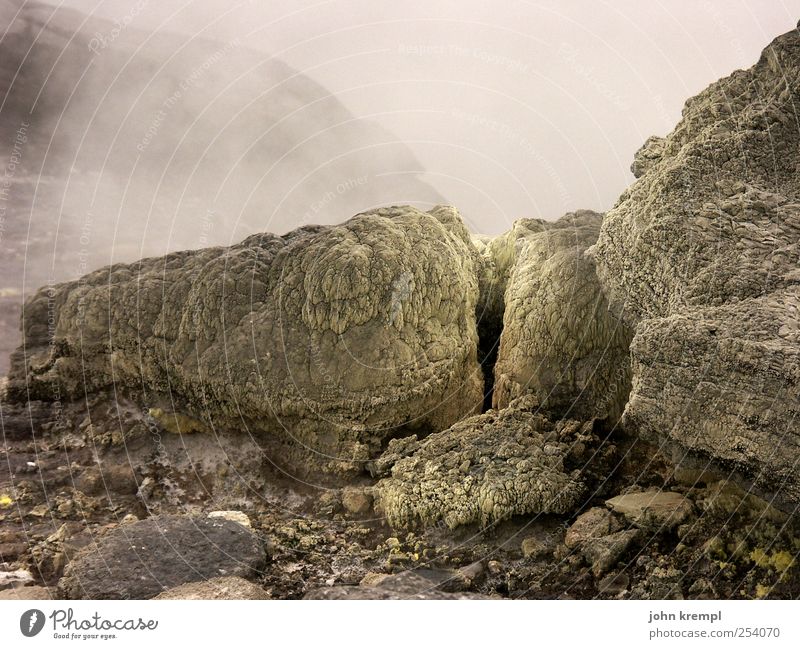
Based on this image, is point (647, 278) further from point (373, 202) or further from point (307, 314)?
point (373, 202)

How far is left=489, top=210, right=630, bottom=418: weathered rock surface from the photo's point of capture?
6.87m

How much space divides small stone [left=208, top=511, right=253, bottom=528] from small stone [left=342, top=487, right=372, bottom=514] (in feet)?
2.88

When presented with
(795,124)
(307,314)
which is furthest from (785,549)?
(307,314)

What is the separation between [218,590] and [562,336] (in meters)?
4.04

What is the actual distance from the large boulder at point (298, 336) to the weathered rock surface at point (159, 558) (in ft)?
5.26

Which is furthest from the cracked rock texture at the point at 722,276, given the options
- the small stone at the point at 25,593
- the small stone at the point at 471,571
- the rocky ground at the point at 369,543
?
the small stone at the point at 25,593

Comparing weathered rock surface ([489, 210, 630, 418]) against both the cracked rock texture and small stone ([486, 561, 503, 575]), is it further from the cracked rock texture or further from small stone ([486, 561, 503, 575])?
small stone ([486, 561, 503, 575])

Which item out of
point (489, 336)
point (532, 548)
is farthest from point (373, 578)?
point (489, 336)

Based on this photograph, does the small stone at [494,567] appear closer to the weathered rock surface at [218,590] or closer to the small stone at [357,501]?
the small stone at [357,501]

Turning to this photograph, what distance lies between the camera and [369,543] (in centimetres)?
578

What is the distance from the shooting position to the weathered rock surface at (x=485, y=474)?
5637mm

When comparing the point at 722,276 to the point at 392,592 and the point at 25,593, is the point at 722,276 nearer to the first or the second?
the point at 392,592

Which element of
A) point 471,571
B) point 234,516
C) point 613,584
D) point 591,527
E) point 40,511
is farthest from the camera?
point 40,511
